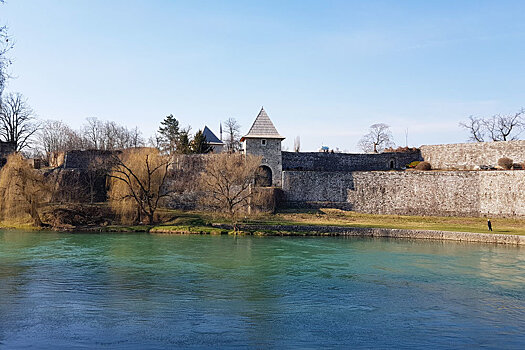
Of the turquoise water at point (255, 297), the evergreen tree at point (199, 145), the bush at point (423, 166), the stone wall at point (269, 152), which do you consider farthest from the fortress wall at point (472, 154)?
the evergreen tree at point (199, 145)

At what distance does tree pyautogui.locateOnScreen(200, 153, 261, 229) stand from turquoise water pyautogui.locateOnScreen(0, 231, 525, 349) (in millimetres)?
9099

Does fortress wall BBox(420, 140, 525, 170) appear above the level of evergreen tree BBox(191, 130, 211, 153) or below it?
below

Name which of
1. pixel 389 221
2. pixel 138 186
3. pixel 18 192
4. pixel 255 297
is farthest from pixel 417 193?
pixel 18 192

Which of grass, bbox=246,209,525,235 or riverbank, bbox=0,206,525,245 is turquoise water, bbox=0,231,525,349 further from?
grass, bbox=246,209,525,235

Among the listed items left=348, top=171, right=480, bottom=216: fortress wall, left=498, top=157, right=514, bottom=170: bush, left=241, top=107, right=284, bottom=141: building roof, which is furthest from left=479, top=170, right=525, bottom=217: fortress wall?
left=241, top=107, right=284, bottom=141: building roof

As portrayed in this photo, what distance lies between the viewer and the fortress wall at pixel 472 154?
35250mm

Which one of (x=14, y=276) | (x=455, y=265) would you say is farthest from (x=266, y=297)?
(x=455, y=265)

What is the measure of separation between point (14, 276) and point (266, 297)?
817cm

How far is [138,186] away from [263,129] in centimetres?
1174

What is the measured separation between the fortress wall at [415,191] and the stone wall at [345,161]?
8.59 ft

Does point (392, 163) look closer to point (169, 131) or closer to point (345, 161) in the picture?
point (345, 161)

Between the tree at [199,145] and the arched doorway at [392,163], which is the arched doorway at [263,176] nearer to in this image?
the tree at [199,145]

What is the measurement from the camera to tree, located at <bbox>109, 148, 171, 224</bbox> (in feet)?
95.7

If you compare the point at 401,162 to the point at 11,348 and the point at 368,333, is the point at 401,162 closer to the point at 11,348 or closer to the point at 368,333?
the point at 368,333
